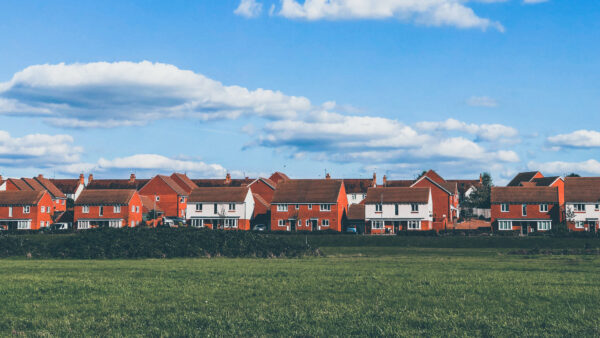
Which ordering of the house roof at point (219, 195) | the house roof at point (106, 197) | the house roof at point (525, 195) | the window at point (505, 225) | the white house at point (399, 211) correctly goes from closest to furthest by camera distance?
the house roof at point (525, 195)
the window at point (505, 225)
the white house at point (399, 211)
the house roof at point (219, 195)
the house roof at point (106, 197)

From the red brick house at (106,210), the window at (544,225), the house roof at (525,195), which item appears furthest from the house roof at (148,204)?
the window at (544,225)

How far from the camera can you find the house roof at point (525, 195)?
313ft

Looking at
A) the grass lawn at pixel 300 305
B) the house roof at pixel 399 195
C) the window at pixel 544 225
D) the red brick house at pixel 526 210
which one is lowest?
the grass lawn at pixel 300 305

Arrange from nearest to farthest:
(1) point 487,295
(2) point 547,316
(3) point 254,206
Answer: (2) point 547,316 → (1) point 487,295 → (3) point 254,206

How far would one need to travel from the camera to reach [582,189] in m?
96.8

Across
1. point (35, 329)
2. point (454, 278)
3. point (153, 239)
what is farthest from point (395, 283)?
point (153, 239)

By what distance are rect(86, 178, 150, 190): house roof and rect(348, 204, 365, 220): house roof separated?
6231cm

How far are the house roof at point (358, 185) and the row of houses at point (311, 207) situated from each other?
27.8m

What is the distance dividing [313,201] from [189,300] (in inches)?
3315

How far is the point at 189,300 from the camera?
1560 cm

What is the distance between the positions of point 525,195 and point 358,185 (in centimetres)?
5630

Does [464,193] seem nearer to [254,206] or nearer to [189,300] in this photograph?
[254,206]

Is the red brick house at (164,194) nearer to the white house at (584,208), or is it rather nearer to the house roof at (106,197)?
the house roof at (106,197)

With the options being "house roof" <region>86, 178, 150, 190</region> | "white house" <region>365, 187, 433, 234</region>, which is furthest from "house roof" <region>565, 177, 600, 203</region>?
"house roof" <region>86, 178, 150, 190</region>
